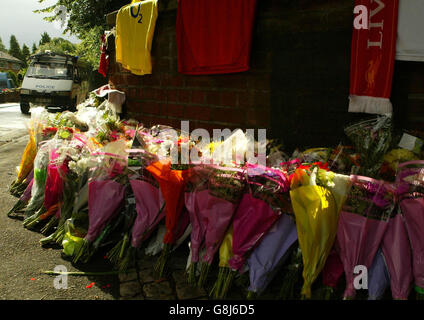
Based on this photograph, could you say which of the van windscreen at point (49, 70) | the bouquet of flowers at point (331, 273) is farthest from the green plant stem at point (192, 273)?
the van windscreen at point (49, 70)

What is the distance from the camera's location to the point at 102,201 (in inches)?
123

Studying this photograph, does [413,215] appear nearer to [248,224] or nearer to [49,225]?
[248,224]

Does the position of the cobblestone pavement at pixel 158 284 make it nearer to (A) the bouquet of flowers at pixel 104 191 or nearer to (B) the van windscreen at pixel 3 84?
(A) the bouquet of flowers at pixel 104 191

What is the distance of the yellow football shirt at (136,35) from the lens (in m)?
4.52

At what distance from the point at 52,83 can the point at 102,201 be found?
14.3 m

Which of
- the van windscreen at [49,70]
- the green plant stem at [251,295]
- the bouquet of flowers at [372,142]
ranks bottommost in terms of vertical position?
the green plant stem at [251,295]

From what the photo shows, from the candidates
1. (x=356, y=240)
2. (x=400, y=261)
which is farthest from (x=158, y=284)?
(x=400, y=261)

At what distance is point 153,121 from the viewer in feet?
16.2

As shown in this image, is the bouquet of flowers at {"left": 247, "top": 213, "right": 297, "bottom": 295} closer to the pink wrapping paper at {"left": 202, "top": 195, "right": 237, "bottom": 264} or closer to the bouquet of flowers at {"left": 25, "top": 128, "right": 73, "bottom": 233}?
the pink wrapping paper at {"left": 202, "top": 195, "right": 237, "bottom": 264}

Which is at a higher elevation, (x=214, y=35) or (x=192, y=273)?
(x=214, y=35)

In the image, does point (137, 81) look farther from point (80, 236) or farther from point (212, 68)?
point (80, 236)

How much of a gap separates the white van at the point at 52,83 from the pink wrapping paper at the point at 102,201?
1366cm

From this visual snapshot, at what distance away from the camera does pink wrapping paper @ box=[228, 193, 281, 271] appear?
250cm

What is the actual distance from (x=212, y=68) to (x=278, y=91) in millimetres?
790
